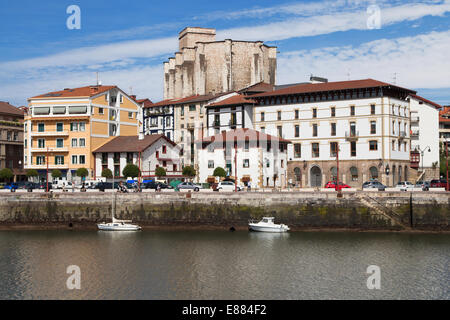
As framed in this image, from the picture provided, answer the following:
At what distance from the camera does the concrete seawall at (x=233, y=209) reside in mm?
62344

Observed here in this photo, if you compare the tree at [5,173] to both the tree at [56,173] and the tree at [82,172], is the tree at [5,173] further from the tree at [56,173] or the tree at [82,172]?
the tree at [82,172]

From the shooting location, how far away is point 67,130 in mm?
107750

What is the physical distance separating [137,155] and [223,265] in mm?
59445

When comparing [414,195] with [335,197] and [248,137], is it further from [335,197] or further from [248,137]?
[248,137]

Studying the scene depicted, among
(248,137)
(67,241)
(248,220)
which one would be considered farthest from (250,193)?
(248,137)

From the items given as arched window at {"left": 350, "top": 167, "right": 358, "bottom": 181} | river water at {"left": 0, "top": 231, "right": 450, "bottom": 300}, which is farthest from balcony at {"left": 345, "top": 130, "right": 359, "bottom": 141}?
river water at {"left": 0, "top": 231, "right": 450, "bottom": 300}

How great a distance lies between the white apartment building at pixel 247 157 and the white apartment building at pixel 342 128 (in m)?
3.81

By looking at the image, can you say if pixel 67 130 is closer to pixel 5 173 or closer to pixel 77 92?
pixel 77 92

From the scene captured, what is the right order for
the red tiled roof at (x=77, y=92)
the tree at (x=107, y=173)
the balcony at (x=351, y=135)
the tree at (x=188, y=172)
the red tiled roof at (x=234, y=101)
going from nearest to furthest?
1. the balcony at (x=351, y=135)
2. the tree at (x=188, y=172)
3. the tree at (x=107, y=173)
4. the red tiled roof at (x=77, y=92)
5. the red tiled roof at (x=234, y=101)

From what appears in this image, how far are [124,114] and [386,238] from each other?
69858mm

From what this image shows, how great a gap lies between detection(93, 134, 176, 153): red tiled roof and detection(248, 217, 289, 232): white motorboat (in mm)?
41803

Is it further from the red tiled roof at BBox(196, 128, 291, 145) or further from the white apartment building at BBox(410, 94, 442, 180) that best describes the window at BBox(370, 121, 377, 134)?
the white apartment building at BBox(410, 94, 442, 180)

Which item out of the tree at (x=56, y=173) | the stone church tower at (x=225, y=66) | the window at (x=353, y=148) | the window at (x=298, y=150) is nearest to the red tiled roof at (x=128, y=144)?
the tree at (x=56, y=173)
